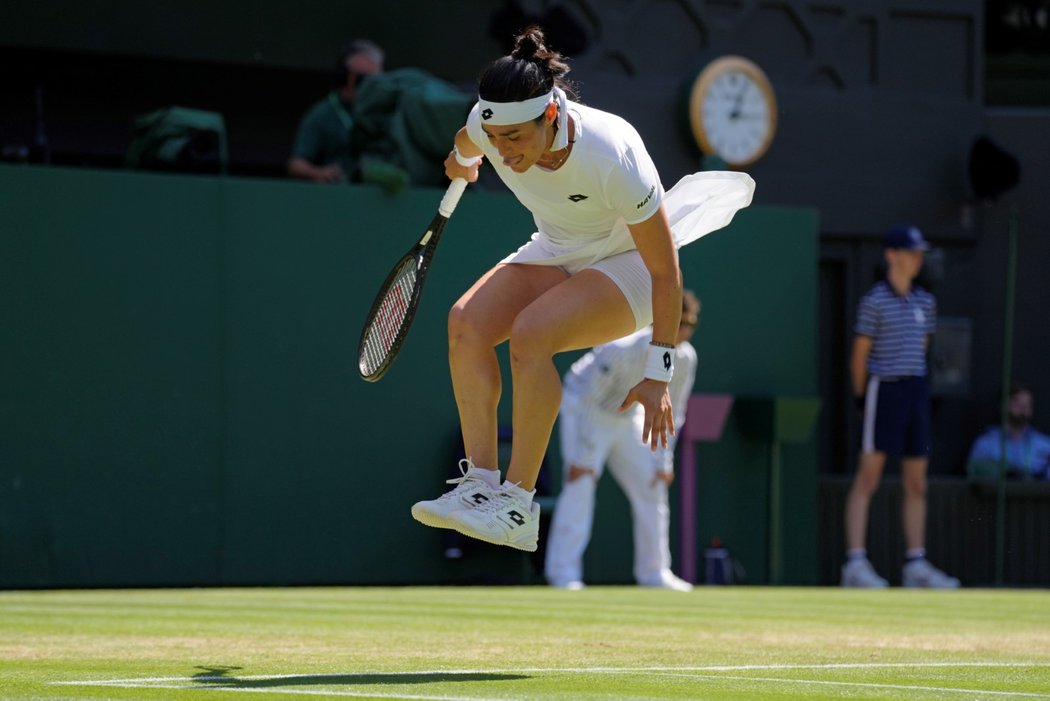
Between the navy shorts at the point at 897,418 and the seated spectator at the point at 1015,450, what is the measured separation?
1823mm

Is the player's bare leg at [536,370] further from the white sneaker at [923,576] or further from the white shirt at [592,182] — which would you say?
the white sneaker at [923,576]

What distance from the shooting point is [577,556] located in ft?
38.6

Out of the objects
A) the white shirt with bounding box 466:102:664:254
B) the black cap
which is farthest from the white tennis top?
the black cap

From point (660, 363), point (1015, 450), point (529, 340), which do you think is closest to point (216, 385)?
point (529, 340)

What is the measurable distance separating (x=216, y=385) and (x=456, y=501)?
596cm

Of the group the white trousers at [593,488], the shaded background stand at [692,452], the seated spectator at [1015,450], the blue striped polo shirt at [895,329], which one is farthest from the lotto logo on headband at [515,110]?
the seated spectator at [1015,450]

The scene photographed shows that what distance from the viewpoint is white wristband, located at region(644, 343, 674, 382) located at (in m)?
6.41

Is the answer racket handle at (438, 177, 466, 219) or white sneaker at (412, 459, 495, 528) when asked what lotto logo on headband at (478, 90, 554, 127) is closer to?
racket handle at (438, 177, 466, 219)

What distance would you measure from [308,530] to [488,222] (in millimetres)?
2465

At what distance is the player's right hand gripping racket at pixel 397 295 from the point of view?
7094 millimetres

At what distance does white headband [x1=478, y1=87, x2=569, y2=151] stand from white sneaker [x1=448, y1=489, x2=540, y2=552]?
4.05ft

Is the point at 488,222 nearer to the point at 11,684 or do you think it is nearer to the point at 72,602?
the point at 72,602

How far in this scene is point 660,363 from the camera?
21.1 ft

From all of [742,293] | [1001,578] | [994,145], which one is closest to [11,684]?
[742,293]
